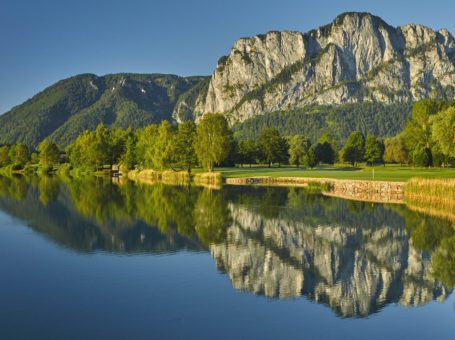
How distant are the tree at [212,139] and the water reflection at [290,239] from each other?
131 feet

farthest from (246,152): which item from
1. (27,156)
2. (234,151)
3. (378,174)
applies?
(27,156)

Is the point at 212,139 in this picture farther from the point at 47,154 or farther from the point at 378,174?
the point at 47,154

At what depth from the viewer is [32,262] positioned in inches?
1089

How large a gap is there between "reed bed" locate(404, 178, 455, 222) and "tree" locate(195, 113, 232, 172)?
48.7 meters

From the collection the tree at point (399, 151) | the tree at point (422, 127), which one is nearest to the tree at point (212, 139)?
the tree at point (422, 127)

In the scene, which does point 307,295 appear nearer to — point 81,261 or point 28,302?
point 28,302

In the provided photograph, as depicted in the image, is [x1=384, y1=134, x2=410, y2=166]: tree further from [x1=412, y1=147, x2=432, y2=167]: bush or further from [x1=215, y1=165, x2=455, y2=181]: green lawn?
[x1=412, y1=147, x2=432, y2=167]: bush

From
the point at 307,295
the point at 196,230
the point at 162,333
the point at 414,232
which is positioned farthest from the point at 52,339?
the point at 414,232

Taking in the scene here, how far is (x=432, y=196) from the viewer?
2085 inches

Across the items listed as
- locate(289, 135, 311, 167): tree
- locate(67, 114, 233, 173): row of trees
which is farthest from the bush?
locate(289, 135, 311, 167): tree

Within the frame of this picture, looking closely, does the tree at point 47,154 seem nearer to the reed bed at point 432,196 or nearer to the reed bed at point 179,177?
the reed bed at point 179,177

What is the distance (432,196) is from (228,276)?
3666 cm

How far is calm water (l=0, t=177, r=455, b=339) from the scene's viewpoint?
682 inches

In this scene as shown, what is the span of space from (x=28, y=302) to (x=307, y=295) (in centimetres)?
1168
